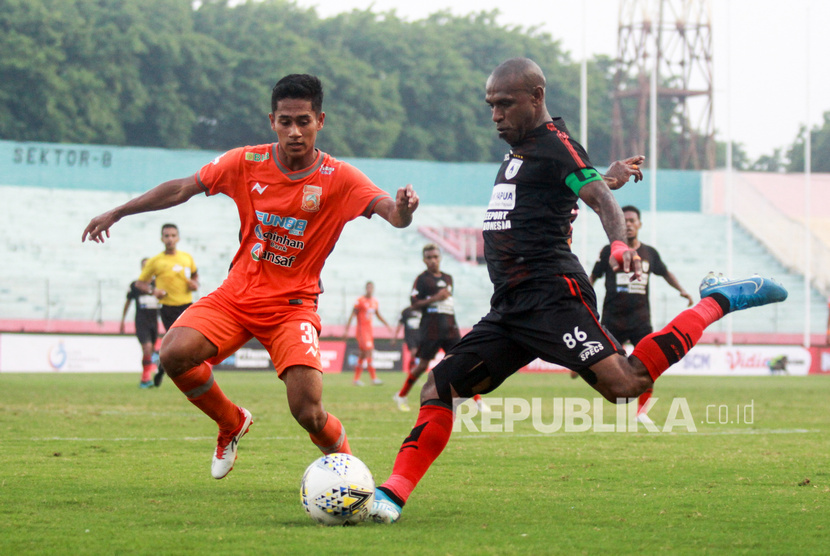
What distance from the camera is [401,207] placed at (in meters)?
5.71

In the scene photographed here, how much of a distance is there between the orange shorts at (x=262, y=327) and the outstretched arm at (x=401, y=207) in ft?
2.57

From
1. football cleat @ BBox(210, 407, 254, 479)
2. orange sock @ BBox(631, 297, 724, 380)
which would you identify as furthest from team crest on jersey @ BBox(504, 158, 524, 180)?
football cleat @ BBox(210, 407, 254, 479)

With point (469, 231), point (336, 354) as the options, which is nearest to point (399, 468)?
point (336, 354)

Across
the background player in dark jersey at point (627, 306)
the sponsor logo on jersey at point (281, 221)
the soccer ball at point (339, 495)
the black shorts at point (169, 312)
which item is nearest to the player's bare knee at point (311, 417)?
the soccer ball at point (339, 495)

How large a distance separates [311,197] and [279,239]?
31 centimetres

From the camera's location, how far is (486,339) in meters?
5.65

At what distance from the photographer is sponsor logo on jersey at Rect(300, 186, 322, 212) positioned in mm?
6152

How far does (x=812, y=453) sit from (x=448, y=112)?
57737 mm

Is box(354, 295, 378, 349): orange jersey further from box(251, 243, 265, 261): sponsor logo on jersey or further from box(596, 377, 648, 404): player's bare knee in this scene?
box(596, 377, 648, 404): player's bare knee

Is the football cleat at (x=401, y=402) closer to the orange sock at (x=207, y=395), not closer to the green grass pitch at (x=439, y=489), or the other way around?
the green grass pitch at (x=439, y=489)

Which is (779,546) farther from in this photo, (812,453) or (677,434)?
(677,434)

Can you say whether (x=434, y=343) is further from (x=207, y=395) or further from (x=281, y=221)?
(x=281, y=221)

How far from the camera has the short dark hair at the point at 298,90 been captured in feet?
19.7

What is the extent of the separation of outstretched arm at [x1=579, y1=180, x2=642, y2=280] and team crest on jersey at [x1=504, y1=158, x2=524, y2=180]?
16.1 inches
